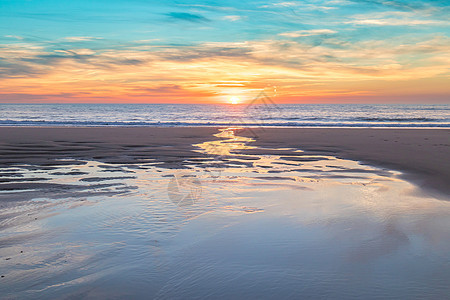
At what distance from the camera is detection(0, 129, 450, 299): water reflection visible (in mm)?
3557

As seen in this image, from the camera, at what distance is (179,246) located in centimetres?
450

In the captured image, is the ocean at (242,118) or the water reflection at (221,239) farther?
the ocean at (242,118)

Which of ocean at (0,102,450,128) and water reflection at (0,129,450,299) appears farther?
ocean at (0,102,450,128)

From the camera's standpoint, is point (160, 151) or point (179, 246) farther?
point (160, 151)

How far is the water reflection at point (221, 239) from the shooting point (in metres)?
3.56

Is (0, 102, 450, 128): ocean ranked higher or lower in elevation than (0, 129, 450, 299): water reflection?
higher

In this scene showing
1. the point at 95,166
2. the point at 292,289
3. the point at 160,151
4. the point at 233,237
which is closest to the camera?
the point at 292,289

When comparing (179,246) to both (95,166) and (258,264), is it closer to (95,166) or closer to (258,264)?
(258,264)

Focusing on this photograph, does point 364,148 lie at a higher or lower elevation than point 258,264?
higher

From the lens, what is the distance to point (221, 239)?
15.6 feet

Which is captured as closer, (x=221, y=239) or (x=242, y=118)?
(x=221, y=239)

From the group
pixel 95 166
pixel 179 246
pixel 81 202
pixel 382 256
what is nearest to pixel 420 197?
pixel 382 256

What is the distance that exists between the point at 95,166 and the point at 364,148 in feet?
36.1

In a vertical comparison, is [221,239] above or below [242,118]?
below
